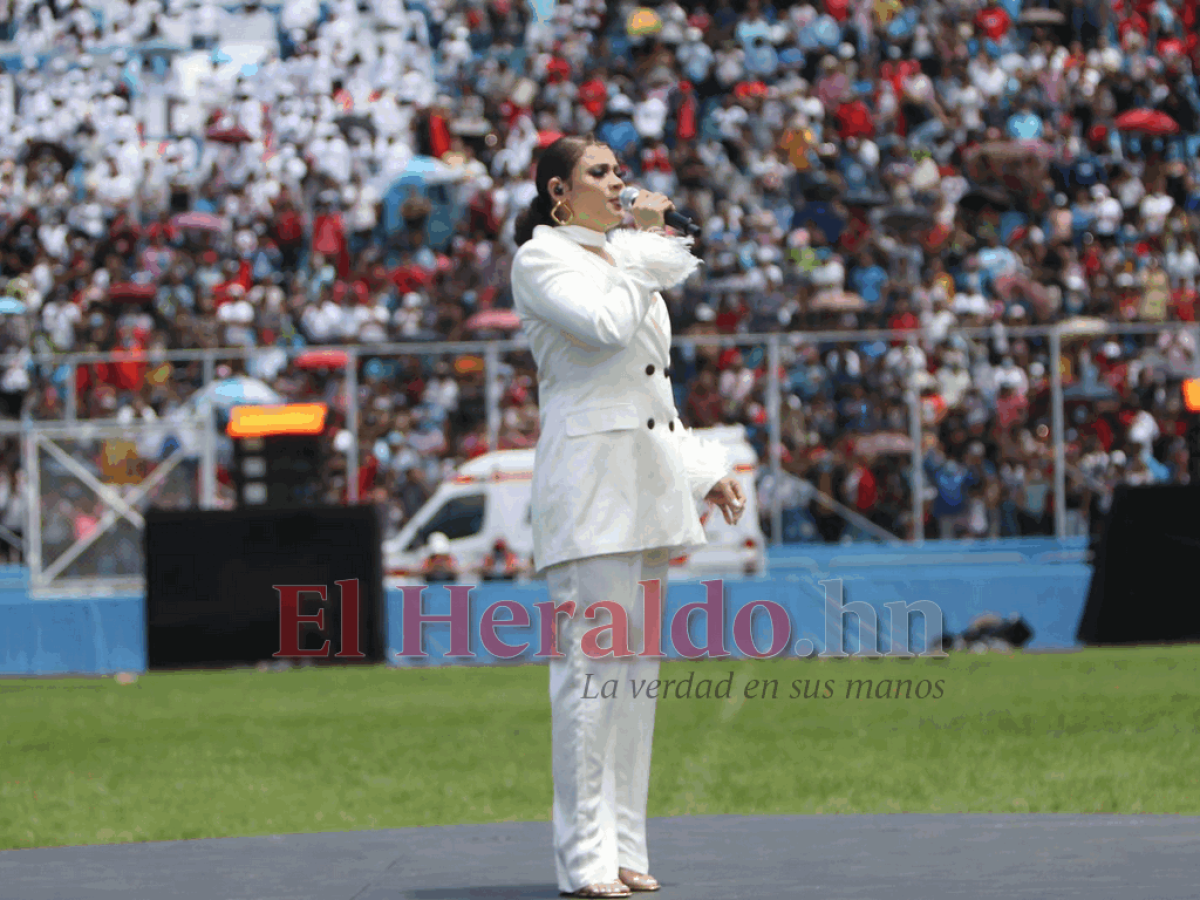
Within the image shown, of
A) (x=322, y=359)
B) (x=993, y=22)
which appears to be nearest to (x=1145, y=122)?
(x=993, y=22)

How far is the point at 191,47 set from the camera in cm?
2752

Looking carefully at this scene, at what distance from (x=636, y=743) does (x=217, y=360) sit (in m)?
11.8

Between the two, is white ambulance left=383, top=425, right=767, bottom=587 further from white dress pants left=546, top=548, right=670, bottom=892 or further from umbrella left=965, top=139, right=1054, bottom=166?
white dress pants left=546, top=548, right=670, bottom=892

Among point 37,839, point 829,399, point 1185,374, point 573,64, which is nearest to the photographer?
point 37,839

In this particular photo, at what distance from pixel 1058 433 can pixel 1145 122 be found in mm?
8602

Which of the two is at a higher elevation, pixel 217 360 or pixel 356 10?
pixel 356 10

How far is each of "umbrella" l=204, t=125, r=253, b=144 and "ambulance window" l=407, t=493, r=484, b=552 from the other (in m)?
9.10

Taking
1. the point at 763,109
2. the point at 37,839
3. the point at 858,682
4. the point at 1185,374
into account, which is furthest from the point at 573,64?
the point at 37,839

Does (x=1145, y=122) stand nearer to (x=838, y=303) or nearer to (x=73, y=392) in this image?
(x=838, y=303)

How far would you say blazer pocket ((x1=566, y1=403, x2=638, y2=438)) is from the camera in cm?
460

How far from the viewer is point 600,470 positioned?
4.57 meters

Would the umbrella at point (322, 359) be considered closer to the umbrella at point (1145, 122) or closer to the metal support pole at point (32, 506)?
the metal support pole at point (32, 506)

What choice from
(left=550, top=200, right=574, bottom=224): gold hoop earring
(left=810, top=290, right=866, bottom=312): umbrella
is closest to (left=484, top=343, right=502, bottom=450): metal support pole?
(left=810, top=290, right=866, bottom=312): umbrella

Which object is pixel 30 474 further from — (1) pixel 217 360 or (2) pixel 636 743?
(2) pixel 636 743
